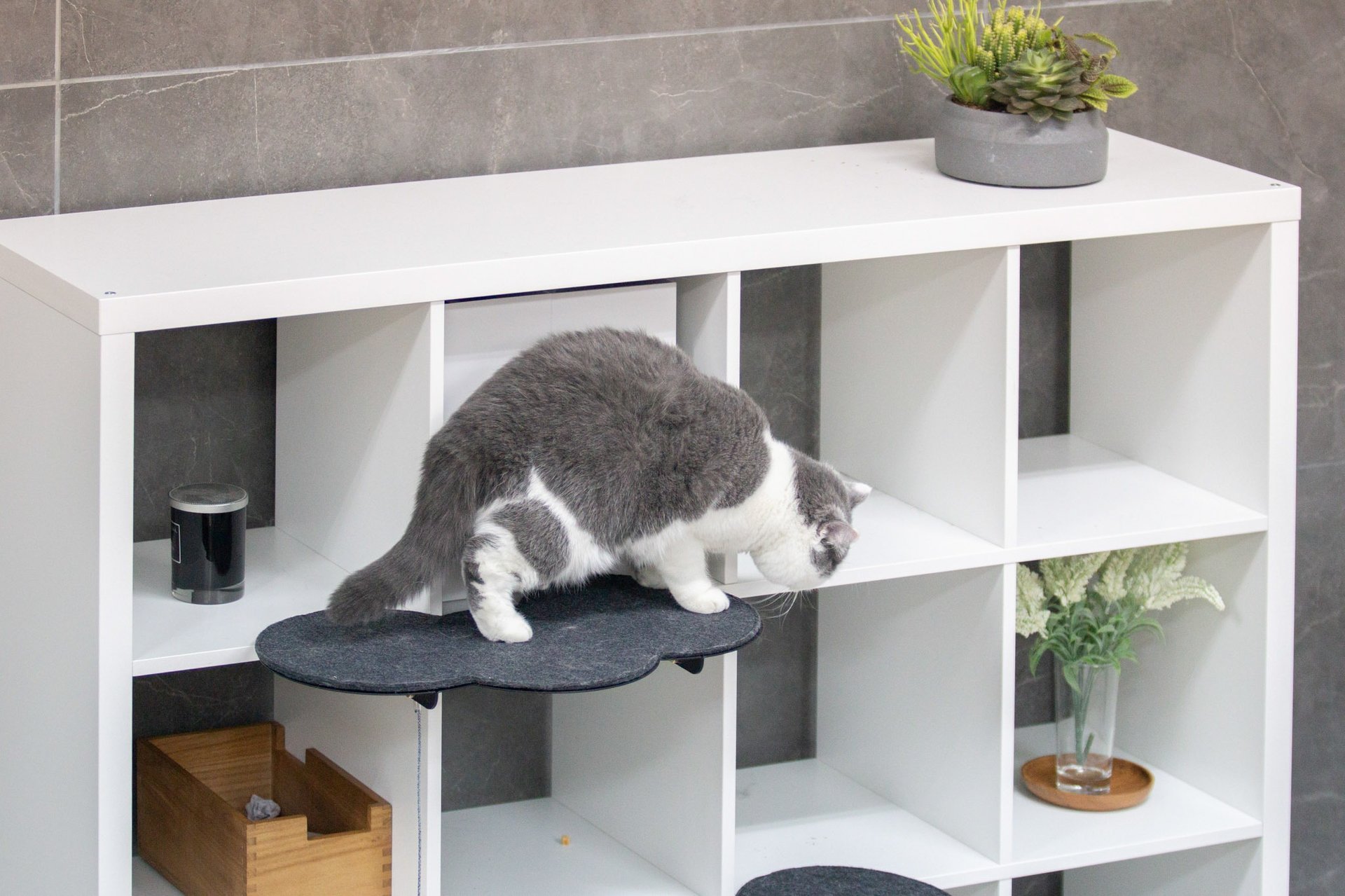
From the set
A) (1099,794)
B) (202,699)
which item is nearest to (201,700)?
(202,699)

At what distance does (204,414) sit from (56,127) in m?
0.32

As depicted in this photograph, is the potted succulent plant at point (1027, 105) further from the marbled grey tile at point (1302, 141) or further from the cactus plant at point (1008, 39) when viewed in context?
the marbled grey tile at point (1302, 141)

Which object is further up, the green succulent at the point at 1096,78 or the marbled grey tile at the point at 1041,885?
the green succulent at the point at 1096,78

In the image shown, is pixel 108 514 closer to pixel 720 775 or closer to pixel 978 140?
pixel 720 775

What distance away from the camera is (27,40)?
1.71 metres

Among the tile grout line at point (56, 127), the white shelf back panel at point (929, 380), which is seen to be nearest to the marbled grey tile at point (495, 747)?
the white shelf back panel at point (929, 380)

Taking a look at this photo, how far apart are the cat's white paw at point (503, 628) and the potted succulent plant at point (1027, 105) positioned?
0.69 metres

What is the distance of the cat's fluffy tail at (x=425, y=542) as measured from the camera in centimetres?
153

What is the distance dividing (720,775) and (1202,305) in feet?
2.44

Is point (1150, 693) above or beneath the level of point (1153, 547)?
beneath

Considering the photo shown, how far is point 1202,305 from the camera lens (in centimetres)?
196

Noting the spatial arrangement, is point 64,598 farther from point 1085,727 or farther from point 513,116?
point 1085,727

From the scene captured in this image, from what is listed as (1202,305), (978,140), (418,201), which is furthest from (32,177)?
(1202,305)

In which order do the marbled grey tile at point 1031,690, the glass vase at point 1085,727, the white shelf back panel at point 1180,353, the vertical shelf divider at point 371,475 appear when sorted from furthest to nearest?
the marbled grey tile at point 1031,690 → the glass vase at point 1085,727 → the white shelf back panel at point 1180,353 → the vertical shelf divider at point 371,475
